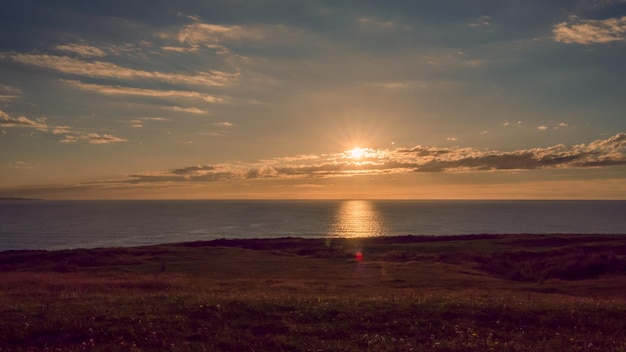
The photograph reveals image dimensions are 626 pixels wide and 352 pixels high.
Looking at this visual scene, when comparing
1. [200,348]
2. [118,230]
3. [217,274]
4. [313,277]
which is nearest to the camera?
[200,348]

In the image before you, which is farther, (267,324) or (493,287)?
(493,287)

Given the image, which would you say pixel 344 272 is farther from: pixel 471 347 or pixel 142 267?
pixel 471 347

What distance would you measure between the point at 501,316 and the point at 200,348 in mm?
12723

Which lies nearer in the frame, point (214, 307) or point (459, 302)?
point (214, 307)

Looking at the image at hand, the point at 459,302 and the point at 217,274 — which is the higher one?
the point at 459,302

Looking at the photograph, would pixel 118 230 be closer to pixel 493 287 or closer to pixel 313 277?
pixel 313 277

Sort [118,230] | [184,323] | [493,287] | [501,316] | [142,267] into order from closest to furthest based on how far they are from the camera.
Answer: [184,323] → [501,316] → [493,287] → [142,267] → [118,230]

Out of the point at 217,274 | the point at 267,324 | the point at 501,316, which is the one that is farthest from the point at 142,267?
the point at 501,316

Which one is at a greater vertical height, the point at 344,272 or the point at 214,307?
the point at 214,307

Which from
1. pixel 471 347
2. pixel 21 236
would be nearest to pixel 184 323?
pixel 471 347

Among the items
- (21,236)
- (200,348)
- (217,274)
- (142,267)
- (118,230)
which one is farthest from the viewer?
(118,230)

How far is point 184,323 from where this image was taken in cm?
1873

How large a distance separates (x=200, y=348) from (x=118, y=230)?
183979 millimetres

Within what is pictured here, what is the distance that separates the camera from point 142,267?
5956 cm
